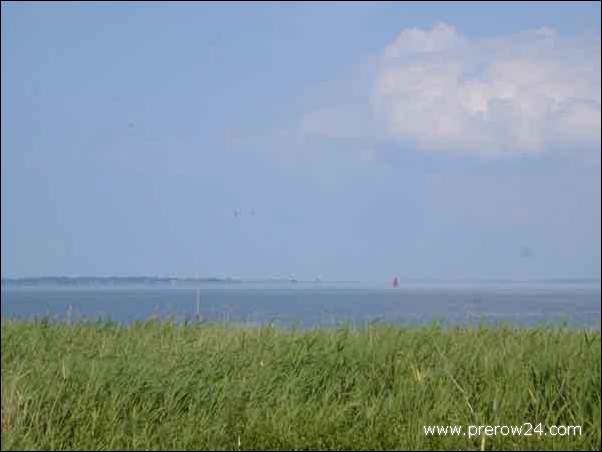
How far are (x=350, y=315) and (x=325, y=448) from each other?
422 cm

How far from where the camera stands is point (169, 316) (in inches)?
463

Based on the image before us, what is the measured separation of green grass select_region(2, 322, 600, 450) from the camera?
7684 millimetres

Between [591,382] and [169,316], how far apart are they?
562cm

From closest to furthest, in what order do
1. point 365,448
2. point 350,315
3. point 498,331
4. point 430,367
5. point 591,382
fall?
point 365,448 → point 591,382 → point 430,367 → point 498,331 → point 350,315

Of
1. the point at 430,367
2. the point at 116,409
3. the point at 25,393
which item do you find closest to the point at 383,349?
the point at 430,367

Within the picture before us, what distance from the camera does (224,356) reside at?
30.8 feet

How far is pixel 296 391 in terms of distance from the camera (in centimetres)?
856

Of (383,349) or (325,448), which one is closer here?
(325,448)

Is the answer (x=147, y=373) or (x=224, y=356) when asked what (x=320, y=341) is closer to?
(x=224, y=356)

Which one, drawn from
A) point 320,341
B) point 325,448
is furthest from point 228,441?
point 320,341

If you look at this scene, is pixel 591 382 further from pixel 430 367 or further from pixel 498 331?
pixel 498 331

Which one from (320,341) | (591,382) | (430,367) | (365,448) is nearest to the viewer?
(365,448)

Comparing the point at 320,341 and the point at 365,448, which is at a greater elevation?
the point at 320,341

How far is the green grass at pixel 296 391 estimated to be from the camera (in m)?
7.68
